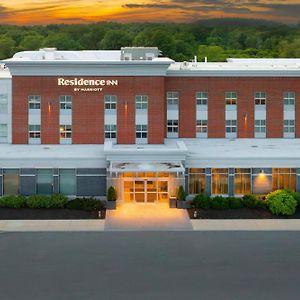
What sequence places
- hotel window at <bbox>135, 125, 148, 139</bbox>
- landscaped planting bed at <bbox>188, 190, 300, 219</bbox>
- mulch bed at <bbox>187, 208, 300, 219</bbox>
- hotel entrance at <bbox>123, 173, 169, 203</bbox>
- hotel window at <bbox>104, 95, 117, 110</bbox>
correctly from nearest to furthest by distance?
1. mulch bed at <bbox>187, 208, 300, 219</bbox>
2. landscaped planting bed at <bbox>188, 190, 300, 219</bbox>
3. hotel entrance at <bbox>123, 173, 169, 203</bbox>
4. hotel window at <bbox>104, 95, 117, 110</bbox>
5. hotel window at <bbox>135, 125, 148, 139</bbox>

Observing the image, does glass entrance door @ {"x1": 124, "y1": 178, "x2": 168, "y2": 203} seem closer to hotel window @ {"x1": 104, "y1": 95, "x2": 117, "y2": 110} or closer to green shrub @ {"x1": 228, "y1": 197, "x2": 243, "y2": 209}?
green shrub @ {"x1": 228, "y1": 197, "x2": 243, "y2": 209}

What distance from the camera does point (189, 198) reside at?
167 ft

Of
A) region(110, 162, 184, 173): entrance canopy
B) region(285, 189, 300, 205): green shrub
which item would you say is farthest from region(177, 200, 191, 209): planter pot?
region(285, 189, 300, 205): green shrub

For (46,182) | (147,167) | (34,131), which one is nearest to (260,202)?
(147,167)

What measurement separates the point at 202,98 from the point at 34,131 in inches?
604

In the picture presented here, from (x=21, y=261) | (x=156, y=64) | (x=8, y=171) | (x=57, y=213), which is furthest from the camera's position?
(x=156, y=64)

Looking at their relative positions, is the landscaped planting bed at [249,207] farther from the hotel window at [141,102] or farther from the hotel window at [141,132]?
the hotel window at [141,102]

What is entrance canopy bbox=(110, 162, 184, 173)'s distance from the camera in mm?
48844

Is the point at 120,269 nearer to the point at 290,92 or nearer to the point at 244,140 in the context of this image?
the point at 244,140

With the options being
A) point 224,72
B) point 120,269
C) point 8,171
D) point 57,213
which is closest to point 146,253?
point 120,269

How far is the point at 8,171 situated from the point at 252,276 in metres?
24.1

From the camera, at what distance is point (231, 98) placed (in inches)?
2375

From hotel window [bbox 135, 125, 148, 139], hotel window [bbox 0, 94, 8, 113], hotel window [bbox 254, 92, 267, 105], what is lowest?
hotel window [bbox 135, 125, 148, 139]

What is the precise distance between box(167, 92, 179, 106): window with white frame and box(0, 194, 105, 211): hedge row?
603 inches
